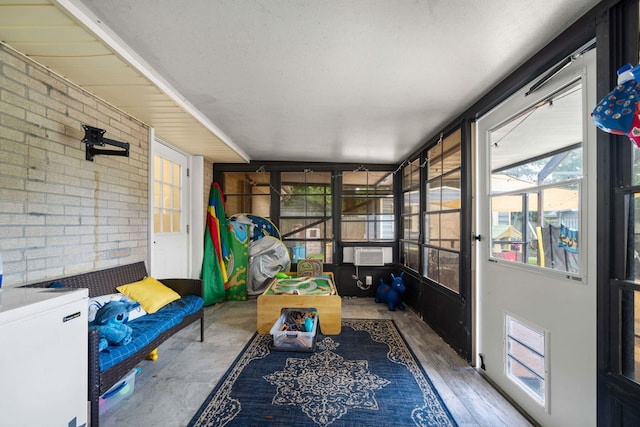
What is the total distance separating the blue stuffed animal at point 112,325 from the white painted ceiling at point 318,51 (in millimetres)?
1594

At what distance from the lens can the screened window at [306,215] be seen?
4.52m

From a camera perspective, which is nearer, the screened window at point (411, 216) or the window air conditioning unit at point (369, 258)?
the screened window at point (411, 216)

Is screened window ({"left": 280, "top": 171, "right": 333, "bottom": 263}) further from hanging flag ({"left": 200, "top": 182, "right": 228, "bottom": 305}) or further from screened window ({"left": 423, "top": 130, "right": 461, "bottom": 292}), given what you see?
screened window ({"left": 423, "top": 130, "right": 461, "bottom": 292})

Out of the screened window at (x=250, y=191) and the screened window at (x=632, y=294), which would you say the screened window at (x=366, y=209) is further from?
the screened window at (x=632, y=294)

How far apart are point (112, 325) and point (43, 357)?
685mm

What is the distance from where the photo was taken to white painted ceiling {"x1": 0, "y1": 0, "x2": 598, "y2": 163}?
1.26 metres

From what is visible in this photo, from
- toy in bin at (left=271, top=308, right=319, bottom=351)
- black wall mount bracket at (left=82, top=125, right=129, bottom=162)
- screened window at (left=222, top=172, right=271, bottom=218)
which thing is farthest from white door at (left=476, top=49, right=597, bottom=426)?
screened window at (left=222, top=172, right=271, bottom=218)

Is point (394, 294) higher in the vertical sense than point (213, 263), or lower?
lower

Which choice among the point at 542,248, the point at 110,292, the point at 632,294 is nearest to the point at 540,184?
the point at 542,248

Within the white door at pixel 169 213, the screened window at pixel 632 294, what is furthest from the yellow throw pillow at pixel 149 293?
the screened window at pixel 632 294

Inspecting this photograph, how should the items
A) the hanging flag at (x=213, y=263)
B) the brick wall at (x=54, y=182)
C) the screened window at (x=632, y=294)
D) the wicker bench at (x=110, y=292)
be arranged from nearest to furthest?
the screened window at (x=632, y=294) < the wicker bench at (x=110, y=292) < the brick wall at (x=54, y=182) < the hanging flag at (x=213, y=263)

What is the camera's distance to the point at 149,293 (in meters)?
2.38

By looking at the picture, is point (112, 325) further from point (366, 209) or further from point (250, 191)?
point (366, 209)

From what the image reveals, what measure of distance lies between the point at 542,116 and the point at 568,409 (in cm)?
171
